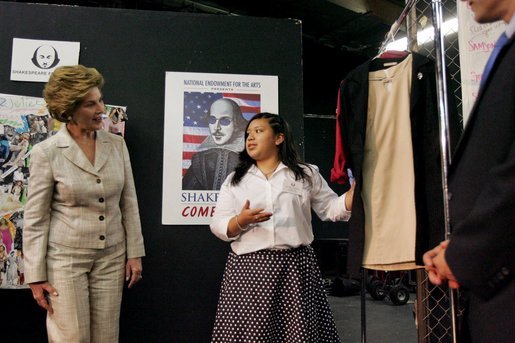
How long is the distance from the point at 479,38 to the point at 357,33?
660cm

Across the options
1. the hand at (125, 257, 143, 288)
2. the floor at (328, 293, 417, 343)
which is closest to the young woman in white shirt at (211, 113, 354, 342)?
the hand at (125, 257, 143, 288)

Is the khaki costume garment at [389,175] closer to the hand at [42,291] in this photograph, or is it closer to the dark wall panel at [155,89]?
the dark wall panel at [155,89]

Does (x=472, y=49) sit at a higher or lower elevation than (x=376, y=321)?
higher

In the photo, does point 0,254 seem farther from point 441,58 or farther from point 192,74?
point 441,58

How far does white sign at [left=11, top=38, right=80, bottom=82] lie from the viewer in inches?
112

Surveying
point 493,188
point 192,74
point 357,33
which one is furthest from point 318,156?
point 493,188

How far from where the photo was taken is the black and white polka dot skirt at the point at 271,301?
6.79 feet

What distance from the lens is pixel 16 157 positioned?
2746 millimetres

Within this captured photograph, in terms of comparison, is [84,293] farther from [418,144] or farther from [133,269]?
[418,144]

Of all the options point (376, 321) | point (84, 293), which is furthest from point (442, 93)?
point (376, 321)

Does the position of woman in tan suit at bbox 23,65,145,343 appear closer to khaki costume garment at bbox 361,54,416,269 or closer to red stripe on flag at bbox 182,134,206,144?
red stripe on flag at bbox 182,134,206,144

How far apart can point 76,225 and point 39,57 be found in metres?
1.38

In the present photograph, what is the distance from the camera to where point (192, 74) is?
3.00m

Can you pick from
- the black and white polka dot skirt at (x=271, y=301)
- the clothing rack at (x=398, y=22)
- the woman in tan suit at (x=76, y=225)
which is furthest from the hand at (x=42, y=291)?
the clothing rack at (x=398, y=22)
